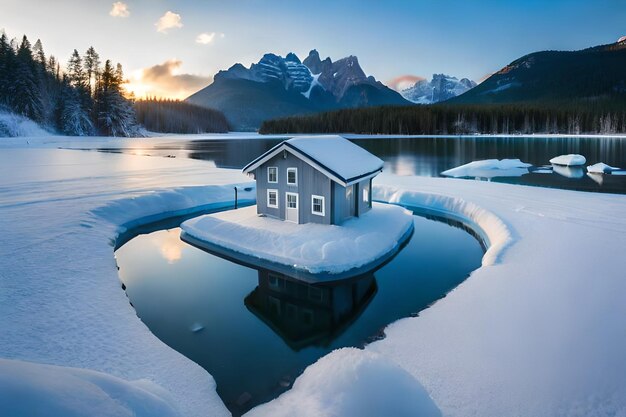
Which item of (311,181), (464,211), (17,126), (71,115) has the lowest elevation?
(464,211)

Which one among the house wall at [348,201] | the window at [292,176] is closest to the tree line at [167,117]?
the window at [292,176]

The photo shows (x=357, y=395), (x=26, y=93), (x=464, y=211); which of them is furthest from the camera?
(x=26, y=93)

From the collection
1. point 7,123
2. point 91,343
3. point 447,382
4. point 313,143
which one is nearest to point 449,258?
point 313,143

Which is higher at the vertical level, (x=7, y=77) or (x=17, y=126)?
(x=7, y=77)

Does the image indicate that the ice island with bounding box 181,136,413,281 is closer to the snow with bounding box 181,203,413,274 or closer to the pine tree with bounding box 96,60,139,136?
the snow with bounding box 181,203,413,274

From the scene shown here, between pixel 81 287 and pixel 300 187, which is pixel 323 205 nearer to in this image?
pixel 300 187

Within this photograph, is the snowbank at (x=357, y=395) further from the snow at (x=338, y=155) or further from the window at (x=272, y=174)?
the window at (x=272, y=174)

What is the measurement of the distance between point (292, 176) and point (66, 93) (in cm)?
10515

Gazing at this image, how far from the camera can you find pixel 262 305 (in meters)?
14.2

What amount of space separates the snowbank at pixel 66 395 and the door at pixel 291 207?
1608cm

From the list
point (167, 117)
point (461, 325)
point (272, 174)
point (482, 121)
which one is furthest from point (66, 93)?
point (482, 121)

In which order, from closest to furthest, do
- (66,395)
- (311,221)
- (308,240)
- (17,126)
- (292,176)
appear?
(66,395), (308,240), (311,221), (292,176), (17,126)

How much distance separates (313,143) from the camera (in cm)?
2227

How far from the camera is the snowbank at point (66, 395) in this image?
3951mm
